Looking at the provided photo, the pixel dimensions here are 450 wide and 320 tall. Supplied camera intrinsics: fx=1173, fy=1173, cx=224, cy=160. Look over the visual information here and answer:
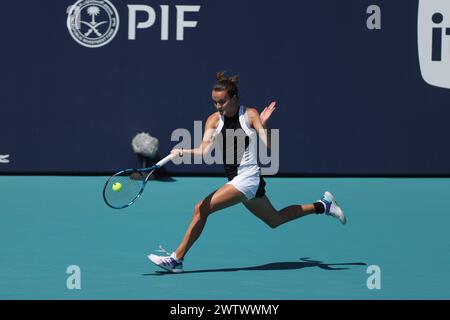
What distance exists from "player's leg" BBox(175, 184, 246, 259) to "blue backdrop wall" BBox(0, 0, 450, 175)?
5.50 meters

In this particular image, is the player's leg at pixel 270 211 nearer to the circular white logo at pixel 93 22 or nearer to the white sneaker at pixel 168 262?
the white sneaker at pixel 168 262

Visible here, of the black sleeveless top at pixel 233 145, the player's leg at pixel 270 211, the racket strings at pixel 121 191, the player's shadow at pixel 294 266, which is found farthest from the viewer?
the player's leg at pixel 270 211

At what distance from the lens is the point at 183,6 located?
13695mm

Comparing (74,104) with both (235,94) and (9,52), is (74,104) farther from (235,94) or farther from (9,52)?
(235,94)

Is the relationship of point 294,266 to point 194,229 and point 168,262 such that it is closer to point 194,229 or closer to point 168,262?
point 194,229

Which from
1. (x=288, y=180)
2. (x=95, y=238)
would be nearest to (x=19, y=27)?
(x=288, y=180)

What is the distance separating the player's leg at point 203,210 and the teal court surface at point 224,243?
0.67 feet

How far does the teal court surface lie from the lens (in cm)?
782

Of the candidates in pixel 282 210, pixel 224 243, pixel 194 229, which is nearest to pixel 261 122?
pixel 282 210

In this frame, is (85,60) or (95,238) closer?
(95,238)

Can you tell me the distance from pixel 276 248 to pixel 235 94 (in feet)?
5.19

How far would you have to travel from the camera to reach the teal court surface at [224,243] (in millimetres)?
7820

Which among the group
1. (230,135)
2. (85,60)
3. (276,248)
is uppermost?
(85,60)

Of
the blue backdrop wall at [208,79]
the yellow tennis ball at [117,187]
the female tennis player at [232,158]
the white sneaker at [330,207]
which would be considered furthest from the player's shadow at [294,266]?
the blue backdrop wall at [208,79]
